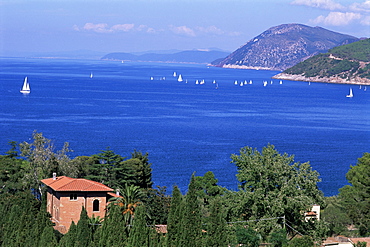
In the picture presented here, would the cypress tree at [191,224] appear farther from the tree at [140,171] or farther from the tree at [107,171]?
the tree at [140,171]

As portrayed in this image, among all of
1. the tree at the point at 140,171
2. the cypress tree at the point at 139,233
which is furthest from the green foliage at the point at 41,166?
the cypress tree at the point at 139,233

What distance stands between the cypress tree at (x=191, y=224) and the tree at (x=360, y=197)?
12295 mm

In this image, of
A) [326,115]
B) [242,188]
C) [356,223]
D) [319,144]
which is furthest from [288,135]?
[242,188]

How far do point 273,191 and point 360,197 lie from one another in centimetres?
1221

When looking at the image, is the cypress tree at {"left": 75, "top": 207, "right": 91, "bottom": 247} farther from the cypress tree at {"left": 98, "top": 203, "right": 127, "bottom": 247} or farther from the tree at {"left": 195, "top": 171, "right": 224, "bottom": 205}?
the tree at {"left": 195, "top": 171, "right": 224, "bottom": 205}

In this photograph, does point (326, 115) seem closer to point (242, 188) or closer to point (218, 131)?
point (218, 131)

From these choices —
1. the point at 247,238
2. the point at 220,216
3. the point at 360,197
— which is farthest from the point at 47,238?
the point at 360,197

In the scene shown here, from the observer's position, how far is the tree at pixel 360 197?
96.8 feet

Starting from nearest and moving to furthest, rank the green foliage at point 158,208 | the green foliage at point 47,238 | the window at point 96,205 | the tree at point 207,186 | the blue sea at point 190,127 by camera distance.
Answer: the green foliage at point 47,238 → the window at point 96,205 → the green foliage at point 158,208 → the tree at point 207,186 → the blue sea at point 190,127

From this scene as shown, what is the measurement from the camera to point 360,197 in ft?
110

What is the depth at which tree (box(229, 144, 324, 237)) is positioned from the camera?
73.4ft

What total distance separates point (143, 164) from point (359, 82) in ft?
561

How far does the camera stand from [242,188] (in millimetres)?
25453

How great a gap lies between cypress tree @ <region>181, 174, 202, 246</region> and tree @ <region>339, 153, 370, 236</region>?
12295 millimetres
